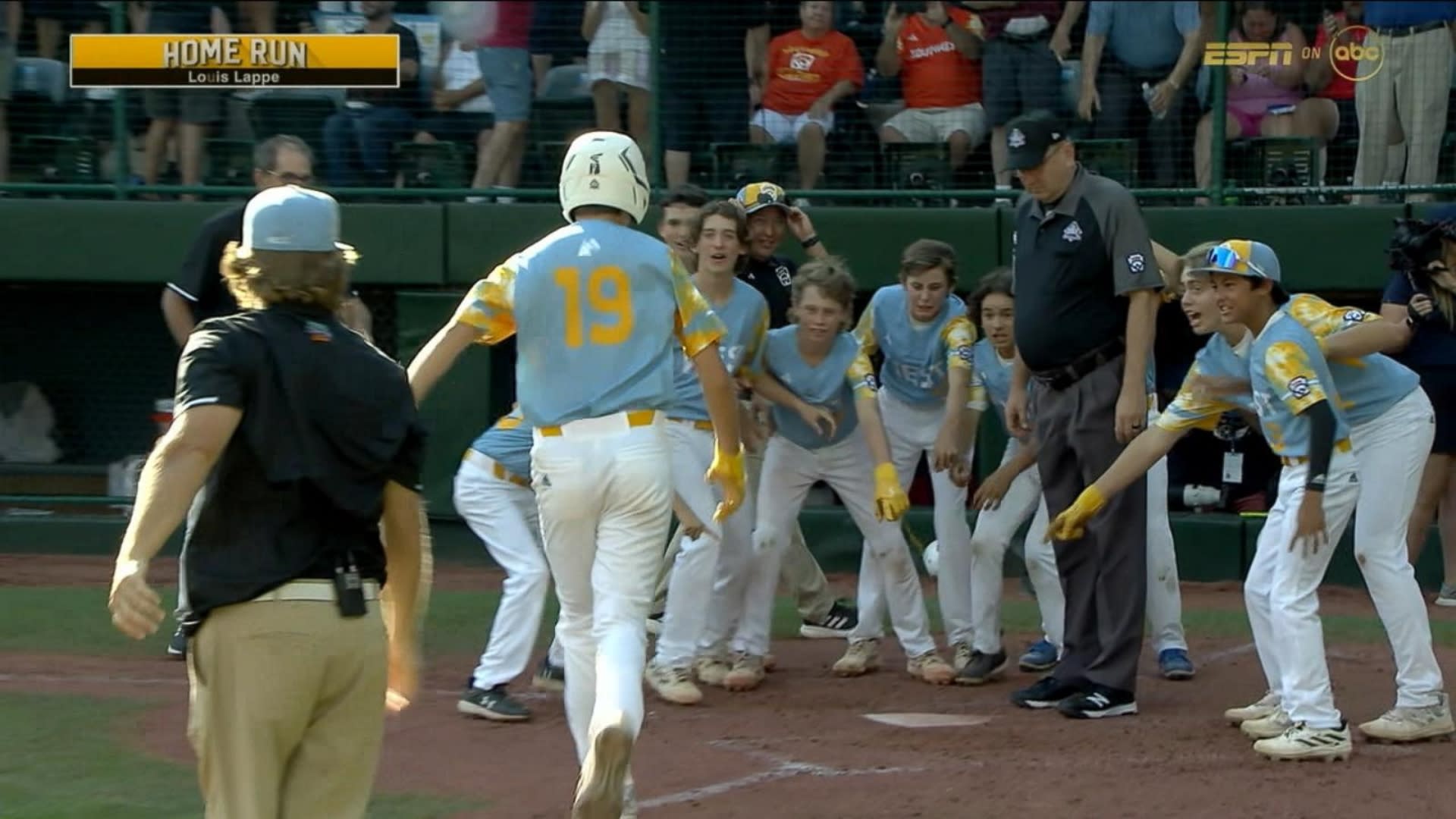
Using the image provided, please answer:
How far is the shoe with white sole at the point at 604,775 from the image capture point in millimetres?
5020

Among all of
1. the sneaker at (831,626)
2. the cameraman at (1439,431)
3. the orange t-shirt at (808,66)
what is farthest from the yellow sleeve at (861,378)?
the orange t-shirt at (808,66)

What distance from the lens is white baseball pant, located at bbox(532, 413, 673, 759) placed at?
213 inches

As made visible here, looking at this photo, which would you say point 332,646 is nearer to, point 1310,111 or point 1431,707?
point 1431,707

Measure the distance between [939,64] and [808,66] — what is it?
0.79 metres

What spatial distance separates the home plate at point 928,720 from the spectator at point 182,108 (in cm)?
684

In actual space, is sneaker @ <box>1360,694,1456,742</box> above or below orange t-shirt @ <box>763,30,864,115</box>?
below

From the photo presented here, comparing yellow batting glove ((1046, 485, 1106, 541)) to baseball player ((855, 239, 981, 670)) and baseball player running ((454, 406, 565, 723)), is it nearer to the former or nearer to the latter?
baseball player ((855, 239, 981, 670))

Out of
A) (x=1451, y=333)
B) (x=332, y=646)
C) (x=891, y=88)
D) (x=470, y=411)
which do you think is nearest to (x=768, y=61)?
(x=891, y=88)

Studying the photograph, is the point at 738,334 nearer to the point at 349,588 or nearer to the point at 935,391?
the point at 935,391

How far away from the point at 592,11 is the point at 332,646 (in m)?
A: 8.74

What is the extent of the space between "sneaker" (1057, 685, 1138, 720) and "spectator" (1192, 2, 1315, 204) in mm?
5035

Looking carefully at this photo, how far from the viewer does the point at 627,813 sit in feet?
18.3

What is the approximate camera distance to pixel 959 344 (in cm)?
800

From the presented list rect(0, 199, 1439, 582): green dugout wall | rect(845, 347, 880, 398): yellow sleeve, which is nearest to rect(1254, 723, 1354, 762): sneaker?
rect(845, 347, 880, 398): yellow sleeve
